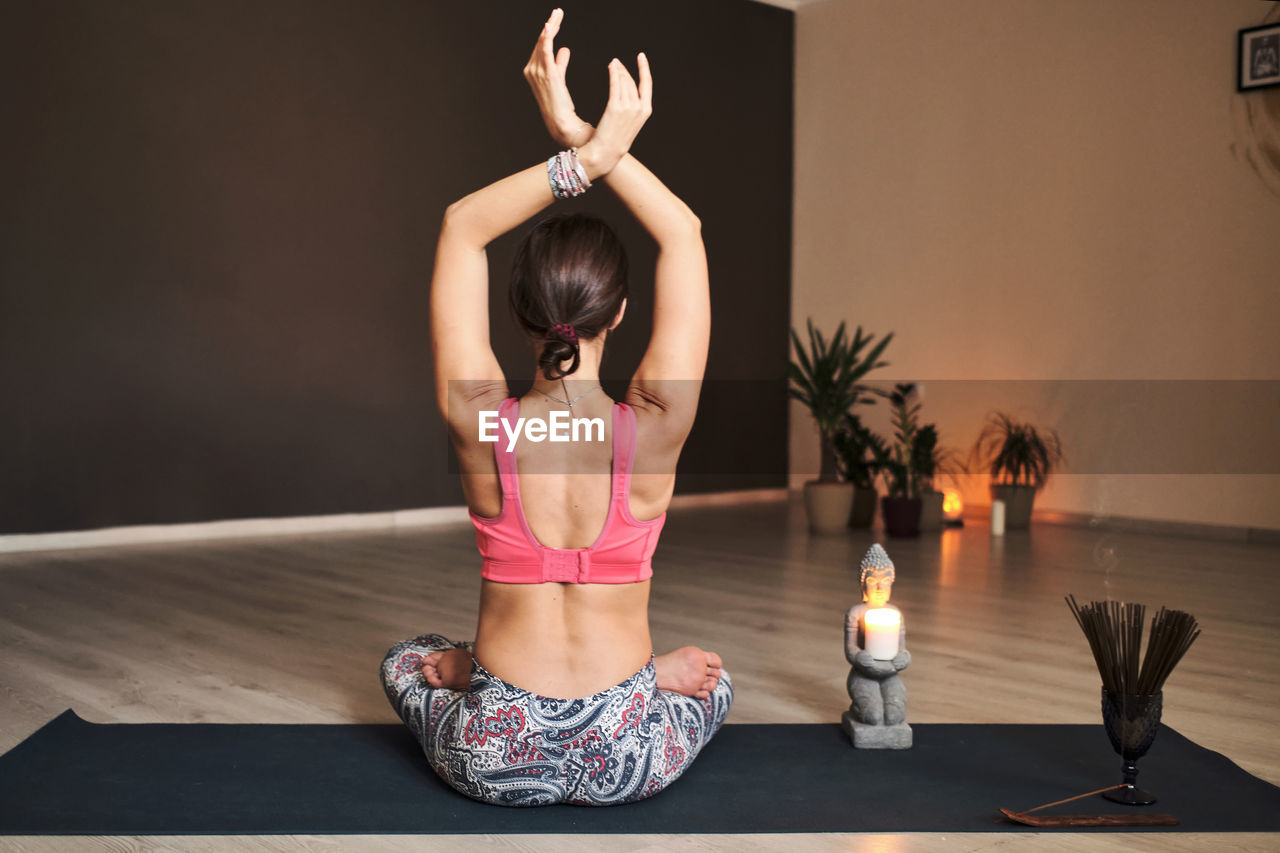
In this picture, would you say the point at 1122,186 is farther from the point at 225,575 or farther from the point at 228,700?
the point at 228,700

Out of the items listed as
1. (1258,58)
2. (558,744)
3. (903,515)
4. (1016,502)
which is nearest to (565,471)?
(558,744)

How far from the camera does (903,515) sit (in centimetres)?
543

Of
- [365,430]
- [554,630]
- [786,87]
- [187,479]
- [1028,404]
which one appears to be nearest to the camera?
[554,630]

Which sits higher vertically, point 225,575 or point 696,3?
point 696,3

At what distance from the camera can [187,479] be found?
5172 mm

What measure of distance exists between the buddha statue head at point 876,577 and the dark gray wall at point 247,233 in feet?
12.6

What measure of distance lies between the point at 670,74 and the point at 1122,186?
258 centimetres

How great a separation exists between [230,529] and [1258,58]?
508 cm

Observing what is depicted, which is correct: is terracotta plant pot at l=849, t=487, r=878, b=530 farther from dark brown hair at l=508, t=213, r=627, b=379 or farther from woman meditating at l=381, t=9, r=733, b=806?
dark brown hair at l=508, t=213, r=627, b=379

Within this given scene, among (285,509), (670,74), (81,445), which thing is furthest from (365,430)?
(670,74)

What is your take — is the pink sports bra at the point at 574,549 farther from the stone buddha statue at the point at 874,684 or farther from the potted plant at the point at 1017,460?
the potted plant at the point at 1017,460

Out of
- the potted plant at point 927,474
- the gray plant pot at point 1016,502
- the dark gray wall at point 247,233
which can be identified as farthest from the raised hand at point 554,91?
the gray plant pot at point 1016,502

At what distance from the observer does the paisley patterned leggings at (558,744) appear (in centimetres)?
172

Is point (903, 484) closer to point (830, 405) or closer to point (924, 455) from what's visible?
point (924, 455)
